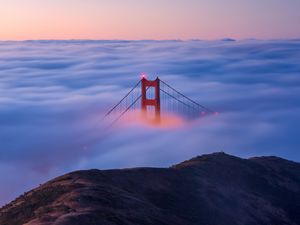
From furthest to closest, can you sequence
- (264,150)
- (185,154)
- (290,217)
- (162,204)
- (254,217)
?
(264,150), (185,154), (290,217), (254,217), (162,204)

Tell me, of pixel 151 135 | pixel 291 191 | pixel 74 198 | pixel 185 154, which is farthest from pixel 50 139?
pixel 74 198

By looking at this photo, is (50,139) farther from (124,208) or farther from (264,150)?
(124,208)

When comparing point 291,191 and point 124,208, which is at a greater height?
point 124,208

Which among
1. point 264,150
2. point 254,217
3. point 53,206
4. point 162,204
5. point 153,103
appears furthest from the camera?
point 264,150

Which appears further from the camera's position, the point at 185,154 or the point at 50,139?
the point at 50,139

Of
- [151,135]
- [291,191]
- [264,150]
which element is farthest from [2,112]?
[291,191]

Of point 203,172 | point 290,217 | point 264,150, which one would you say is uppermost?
point 203,172
